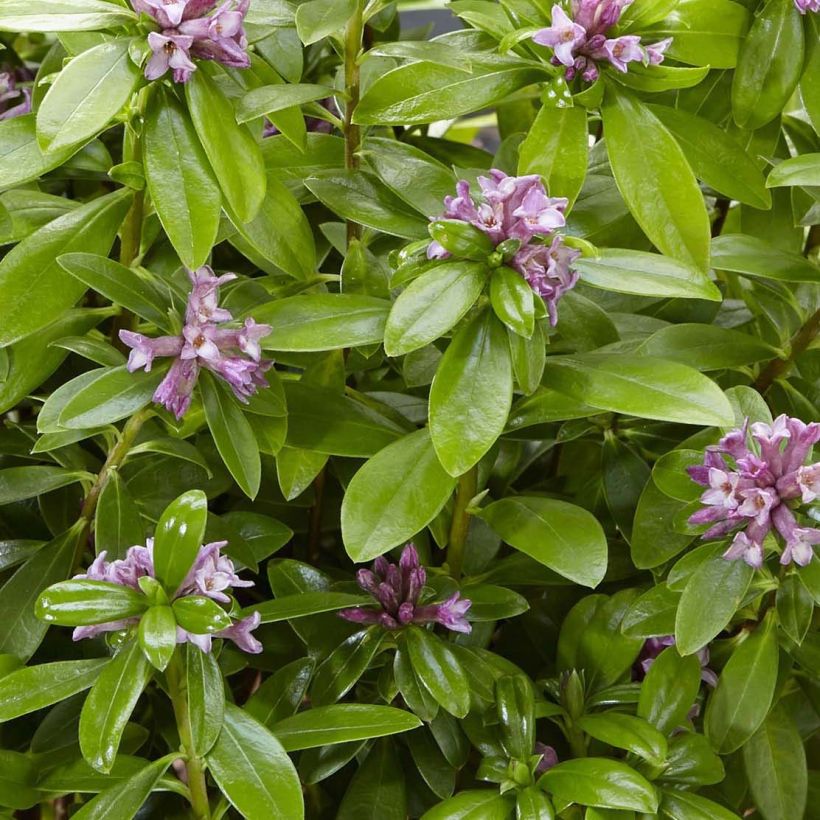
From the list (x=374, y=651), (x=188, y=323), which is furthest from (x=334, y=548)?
(x=188, y=323)

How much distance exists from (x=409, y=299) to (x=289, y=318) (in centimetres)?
10

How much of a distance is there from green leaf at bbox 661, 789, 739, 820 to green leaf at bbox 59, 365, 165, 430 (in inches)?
16.2

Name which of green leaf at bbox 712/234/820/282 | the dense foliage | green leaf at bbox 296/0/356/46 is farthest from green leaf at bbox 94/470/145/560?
green leaf at bbox 712/234/820/282

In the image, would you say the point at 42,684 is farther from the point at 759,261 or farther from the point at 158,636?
the point at 759,261

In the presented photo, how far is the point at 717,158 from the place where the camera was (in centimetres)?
77

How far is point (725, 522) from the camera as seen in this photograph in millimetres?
695

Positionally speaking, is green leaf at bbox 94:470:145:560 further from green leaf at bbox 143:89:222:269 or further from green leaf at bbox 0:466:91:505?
green leaf at bbox 143:89:222:269

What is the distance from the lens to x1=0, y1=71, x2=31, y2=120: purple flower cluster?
893 mm

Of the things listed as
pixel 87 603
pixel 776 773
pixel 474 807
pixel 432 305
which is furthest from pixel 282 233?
pixel 776 773

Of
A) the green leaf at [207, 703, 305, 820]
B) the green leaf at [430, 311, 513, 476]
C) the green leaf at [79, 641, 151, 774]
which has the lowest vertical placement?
the green leaf at [207, 703, 305, 820]

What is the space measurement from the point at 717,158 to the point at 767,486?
0.24 metres

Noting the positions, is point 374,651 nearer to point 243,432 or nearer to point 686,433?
point 243,432

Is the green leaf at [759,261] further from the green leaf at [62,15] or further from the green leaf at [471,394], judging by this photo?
the green leaf at [62,15]

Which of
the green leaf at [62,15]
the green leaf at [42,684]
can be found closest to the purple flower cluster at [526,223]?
the green leaf at [62,15]
